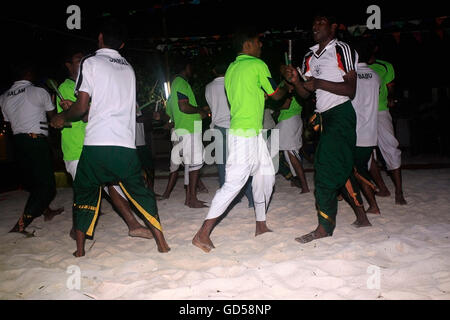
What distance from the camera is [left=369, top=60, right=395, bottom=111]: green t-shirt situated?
4.83 m

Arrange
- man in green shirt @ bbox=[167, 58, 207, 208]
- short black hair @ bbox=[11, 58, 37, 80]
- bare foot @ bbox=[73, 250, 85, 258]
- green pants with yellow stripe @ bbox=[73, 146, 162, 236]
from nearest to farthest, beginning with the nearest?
green pants with yellow stripe @ bbox=[73, 146, 162, 236]
bare foot @ bbox=[73, 250, 85, 258]
short black hair @ bbox=[11, 58, 37, 80]
man in green shirt @ bbox=[167, 58, 207, 208]

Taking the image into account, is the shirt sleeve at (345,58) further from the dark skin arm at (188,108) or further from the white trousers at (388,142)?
the dark skin arm at (188,108)

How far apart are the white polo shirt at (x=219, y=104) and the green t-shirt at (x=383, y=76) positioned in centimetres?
204

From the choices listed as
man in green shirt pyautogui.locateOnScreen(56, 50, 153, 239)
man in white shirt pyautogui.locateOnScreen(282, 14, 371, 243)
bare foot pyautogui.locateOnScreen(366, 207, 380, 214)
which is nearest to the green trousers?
man in green shirt pyautogui.locateOnScreen(56, 50, 153, 239)

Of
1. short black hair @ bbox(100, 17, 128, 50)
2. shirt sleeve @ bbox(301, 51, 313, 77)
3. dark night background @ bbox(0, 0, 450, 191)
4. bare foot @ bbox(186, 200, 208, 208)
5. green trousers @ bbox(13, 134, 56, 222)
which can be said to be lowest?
bare foot @ bbox(186, 200, 208, 208)

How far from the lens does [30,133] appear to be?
13.6 ft

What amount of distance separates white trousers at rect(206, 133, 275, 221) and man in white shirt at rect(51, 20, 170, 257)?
60cm

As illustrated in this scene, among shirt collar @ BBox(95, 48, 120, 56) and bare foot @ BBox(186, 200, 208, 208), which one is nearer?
shirt collar @ BBox(95, 48, 120, 56)

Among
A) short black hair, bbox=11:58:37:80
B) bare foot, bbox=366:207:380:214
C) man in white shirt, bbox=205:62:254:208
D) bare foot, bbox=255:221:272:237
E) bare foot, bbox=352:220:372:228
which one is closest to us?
bare foot, bbox=255:221:272:237

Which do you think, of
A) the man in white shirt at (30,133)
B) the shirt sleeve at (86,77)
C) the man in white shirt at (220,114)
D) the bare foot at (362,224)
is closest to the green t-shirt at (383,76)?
the bare foot at (362,224)

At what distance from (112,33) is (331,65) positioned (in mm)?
2030

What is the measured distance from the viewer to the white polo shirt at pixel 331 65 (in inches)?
133

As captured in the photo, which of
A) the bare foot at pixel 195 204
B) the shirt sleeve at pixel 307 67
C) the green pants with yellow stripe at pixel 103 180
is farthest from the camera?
the bare foot at pixel 195 204

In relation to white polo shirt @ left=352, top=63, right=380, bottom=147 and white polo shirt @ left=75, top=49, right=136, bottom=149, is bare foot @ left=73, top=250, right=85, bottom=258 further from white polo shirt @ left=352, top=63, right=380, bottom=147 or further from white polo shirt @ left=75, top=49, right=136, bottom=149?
white polo shirt @ left=352, top=63, right=380, bottom=147
